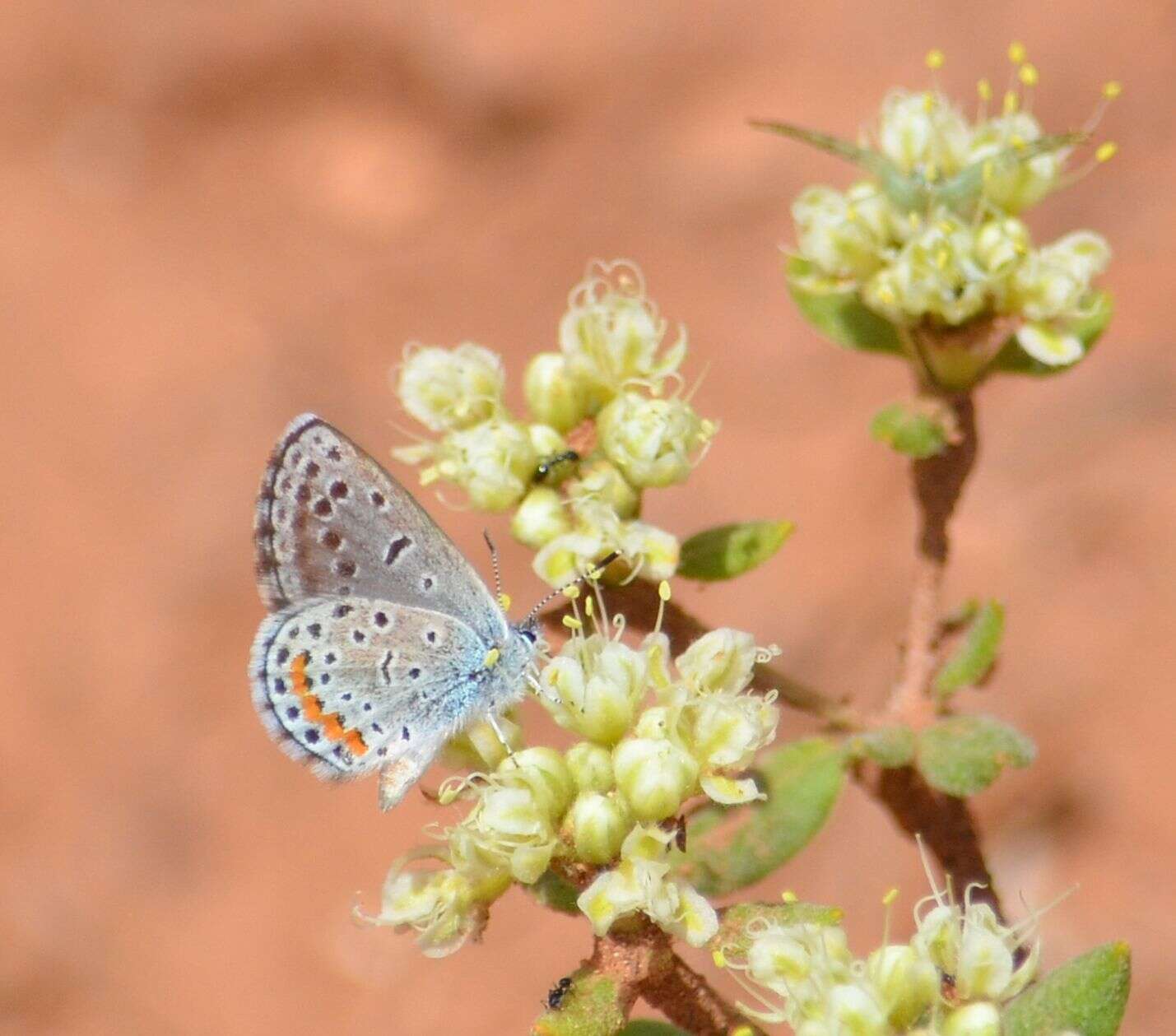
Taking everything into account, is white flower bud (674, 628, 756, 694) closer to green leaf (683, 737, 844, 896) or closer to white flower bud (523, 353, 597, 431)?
green leaf (683, 737, 844, 896)

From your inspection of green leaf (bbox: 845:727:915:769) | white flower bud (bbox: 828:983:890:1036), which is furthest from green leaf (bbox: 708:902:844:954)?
green leaf (bbox: 845:727:915:769)

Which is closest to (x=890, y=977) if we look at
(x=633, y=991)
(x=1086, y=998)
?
(x=1086, y=998)

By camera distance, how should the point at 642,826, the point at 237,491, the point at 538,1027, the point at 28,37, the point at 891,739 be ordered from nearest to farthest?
the point at 538,1027
the point at 642,826
the point at 891,739
the point at 237,491
the point at 28,37

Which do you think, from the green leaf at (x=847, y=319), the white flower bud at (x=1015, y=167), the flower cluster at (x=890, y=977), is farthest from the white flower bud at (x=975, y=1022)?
the white flower bud at (x=1015, y=167)

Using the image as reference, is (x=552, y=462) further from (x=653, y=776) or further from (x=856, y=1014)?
(x=856, y=1014)

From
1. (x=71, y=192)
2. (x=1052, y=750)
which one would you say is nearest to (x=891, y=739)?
(x=1052, y=750)

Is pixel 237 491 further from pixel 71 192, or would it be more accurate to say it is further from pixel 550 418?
pixel 550 418

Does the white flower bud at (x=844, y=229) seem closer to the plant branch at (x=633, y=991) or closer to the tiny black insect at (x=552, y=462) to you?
the tiny black insect at (x=552, y=462)
